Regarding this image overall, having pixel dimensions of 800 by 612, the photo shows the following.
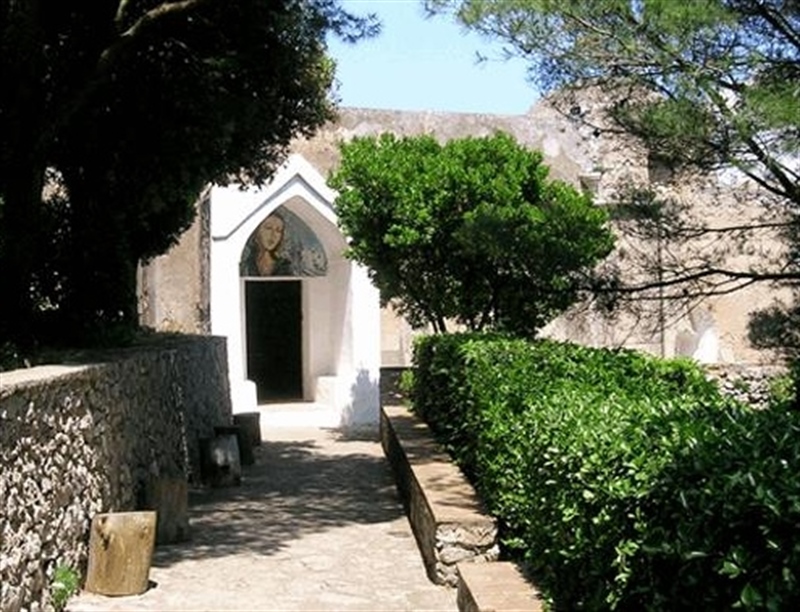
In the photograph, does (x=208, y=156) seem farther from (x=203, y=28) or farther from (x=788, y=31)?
(x=788, y=31)

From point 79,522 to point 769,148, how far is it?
207 inches

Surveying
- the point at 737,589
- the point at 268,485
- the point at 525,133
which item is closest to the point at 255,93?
the point at 268,485

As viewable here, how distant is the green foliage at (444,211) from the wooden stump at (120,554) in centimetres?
733

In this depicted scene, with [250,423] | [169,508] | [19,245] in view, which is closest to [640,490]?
[169,508]

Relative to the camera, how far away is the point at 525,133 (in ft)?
74.2

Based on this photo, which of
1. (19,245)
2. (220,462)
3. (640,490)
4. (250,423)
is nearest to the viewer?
(640,490)

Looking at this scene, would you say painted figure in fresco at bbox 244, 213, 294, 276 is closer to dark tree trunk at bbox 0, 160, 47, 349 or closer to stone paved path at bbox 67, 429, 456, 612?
stone paved path at bbox 67, 429, 456, 612

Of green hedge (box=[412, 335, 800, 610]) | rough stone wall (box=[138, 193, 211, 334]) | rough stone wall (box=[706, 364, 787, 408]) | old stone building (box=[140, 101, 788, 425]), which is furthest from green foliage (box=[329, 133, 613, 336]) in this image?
green hedge (box=[412, 335, 800, 610])

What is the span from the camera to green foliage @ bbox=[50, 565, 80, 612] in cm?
652

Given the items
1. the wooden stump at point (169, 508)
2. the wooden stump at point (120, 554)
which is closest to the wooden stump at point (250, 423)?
the wooden stump at point (169, 508)

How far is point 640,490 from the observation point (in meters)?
3.50

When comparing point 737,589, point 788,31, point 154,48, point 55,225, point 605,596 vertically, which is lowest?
point 605,596

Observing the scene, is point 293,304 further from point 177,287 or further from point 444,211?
point 444,211

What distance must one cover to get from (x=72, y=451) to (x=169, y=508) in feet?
5.37
